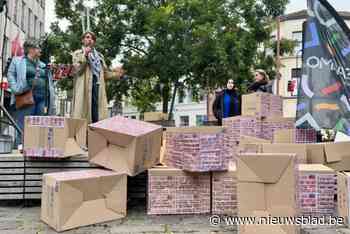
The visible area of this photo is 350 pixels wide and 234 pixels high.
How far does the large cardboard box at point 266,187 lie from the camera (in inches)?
120

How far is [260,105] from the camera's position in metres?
5.93

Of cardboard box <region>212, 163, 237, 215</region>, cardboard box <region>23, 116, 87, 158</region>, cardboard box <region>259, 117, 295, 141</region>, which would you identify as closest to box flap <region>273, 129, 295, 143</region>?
cardboard box <region>259, 117, 295, 141</region>

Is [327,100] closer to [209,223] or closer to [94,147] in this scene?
[209,223]

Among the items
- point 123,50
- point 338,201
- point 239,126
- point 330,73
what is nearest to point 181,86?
point 123,50

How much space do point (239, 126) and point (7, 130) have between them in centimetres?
323

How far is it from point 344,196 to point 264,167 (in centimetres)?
81

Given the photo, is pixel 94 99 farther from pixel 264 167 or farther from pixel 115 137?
pixel 264 167

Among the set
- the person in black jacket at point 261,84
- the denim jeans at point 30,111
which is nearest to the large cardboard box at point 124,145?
the denim jeans at point 30,111

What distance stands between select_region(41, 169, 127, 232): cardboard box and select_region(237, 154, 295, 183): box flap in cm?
113

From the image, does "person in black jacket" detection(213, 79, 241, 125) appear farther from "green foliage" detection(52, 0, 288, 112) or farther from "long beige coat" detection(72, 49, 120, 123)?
"green foliage" detection(52, 0, 288, 112)

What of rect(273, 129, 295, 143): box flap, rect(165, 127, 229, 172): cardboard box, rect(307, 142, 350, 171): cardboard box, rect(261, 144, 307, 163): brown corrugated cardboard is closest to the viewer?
rect(165, 127, 229, 172): cardboard box

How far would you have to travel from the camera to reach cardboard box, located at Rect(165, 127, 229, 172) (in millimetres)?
3709

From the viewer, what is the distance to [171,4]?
474 inches

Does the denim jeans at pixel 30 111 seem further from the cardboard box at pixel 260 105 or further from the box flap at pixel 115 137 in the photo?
the cardboard box at pixel 260 105
